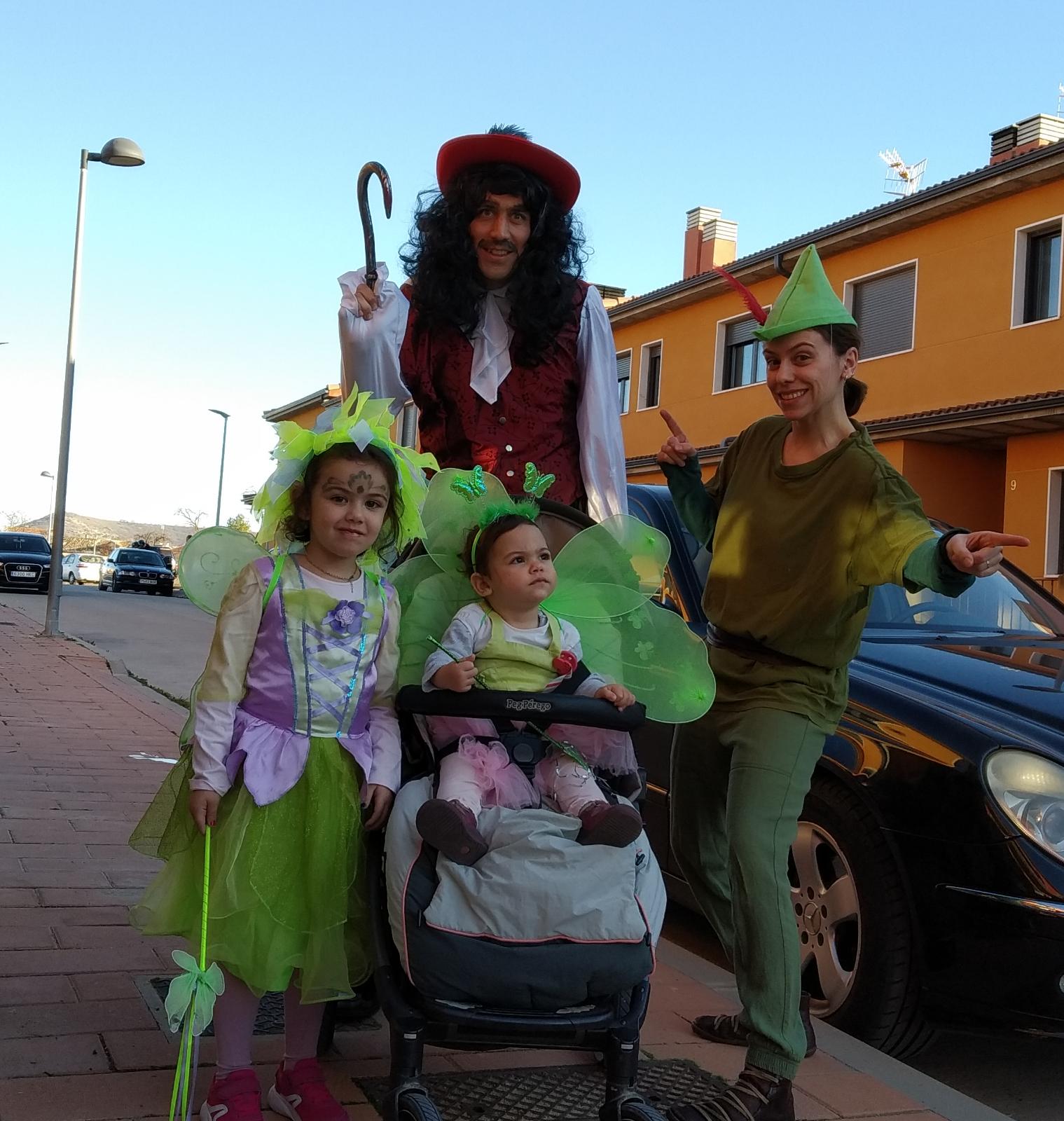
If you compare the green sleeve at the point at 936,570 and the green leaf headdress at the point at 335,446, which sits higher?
the green leaf headdress at the point at 335,446

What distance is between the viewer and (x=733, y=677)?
332 cm

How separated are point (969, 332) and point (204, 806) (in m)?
19.2

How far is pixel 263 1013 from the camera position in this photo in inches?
135

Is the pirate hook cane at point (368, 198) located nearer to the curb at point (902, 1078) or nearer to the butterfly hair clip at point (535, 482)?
the butterfly hair clip at point (535, 482)

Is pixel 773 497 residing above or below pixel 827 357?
below

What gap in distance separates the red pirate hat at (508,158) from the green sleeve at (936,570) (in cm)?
138

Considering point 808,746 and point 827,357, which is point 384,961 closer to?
point 808,746

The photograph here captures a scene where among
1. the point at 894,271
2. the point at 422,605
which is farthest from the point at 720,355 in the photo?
the point at 422,605

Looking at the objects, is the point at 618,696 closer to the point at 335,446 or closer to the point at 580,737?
the point at 580,737

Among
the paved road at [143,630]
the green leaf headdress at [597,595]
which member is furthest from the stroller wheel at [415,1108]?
the paved road at [143,630]

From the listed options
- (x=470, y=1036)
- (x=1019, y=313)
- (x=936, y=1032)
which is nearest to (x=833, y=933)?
(x=936, y=1032)

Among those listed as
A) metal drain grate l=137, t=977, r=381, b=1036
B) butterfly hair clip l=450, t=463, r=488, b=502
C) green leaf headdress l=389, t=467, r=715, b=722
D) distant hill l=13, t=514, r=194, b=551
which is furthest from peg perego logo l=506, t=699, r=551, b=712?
distant hill l=13, t=514, r=194, b=551

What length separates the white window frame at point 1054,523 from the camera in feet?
59.2

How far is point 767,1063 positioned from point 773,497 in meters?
1.38
